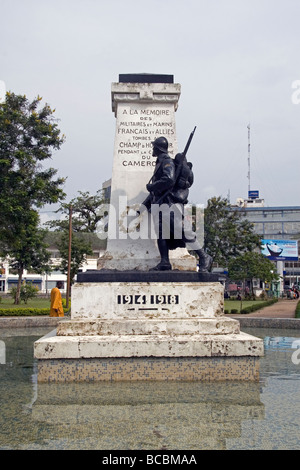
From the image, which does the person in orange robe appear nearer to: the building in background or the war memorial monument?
the war memorial monument

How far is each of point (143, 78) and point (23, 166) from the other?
41.6 ft

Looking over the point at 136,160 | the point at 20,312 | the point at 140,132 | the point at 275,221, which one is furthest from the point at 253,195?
the point at 136,160

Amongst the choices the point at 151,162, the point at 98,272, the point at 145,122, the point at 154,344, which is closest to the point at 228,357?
the point at 154,344

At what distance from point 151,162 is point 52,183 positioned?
13.8m

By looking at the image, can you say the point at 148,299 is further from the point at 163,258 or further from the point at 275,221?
the point at 275,221

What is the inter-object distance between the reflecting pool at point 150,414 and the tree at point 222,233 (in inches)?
1258

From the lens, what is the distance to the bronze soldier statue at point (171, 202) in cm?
745

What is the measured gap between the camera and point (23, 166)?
67.5ft

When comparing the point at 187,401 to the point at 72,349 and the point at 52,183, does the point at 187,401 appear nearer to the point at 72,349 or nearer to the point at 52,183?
the point at 72,349

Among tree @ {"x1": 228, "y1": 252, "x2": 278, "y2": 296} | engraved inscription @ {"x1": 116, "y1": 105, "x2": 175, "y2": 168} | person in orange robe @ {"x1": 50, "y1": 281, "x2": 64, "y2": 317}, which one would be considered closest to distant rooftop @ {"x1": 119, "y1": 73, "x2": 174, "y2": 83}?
engraved inscription @ {"x1": 116, "y1": 105, "x2": 175, "y2": 168}

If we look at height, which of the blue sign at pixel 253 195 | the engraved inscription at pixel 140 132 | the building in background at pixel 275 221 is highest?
the blue sign at pixel 253 195

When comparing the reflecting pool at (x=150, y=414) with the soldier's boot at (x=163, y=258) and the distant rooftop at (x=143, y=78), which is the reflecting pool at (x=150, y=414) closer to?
the soldier's boot at (x=163, y=258)

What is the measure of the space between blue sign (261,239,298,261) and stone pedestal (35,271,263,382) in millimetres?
55875

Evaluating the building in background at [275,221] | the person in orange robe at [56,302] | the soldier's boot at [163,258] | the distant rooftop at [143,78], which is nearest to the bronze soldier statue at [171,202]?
the soldier's boot at [163,258]
